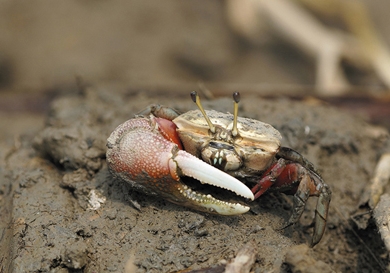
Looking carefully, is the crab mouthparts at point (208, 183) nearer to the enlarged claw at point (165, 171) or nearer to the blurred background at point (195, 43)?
the enlarged claw at point (165, 171)

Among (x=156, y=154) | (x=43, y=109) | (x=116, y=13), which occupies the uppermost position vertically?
(x=156, y=154)

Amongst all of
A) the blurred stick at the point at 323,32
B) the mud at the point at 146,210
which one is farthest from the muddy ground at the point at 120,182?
the blurred stick at the point at 323,32

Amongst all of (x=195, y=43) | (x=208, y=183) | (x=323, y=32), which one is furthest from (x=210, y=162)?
(x=323, y=32)

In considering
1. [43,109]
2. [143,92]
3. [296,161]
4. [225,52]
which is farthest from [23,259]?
[225,52]

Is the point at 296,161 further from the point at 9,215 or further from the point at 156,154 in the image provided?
the point at 9,215

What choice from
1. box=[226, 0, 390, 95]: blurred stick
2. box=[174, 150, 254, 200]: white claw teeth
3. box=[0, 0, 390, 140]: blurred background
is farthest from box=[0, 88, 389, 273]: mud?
box=[226, 0, 390, 95]: blurred stick

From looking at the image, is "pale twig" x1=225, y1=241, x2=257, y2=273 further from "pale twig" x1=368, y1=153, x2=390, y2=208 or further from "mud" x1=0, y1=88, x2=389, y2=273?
"pale twig" x1=368, y1=153, x2=390, y2=208
